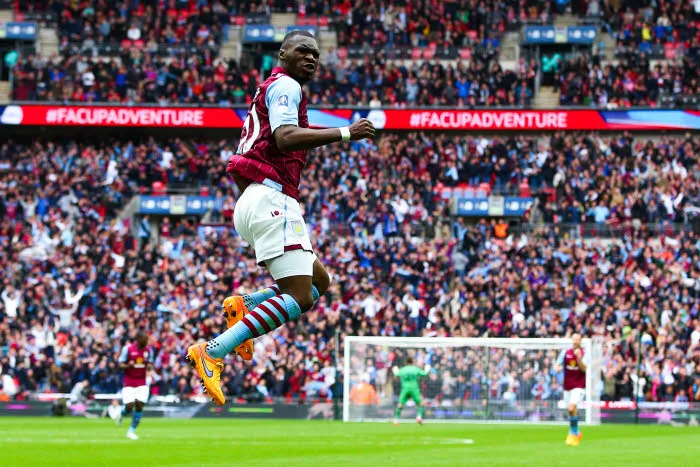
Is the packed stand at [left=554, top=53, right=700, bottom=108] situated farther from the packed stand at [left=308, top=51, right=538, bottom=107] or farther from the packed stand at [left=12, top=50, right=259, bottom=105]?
the packed stand at [left=12, top=50, right=259, bottom=105]

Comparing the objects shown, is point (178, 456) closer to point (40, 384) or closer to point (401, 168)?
point (40, 384)

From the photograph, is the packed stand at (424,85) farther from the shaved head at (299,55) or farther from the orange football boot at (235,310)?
the orange football boot at (235,310)

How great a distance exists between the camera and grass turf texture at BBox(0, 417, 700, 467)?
1455cm

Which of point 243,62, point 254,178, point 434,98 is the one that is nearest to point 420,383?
point 434,98

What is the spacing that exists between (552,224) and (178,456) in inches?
967

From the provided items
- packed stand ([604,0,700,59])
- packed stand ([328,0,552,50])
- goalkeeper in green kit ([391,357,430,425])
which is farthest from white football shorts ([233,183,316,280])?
packed stand ([604,0,700,59])

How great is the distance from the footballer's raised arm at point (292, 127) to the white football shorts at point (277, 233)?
0.44 m

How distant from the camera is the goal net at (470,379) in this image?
1220 inches

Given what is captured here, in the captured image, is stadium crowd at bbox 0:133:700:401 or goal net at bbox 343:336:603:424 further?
stadium crowd at bbox 0:133:700:401

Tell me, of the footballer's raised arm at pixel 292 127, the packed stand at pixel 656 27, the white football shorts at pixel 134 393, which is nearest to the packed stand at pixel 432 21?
the packed stand at pixel 656 27

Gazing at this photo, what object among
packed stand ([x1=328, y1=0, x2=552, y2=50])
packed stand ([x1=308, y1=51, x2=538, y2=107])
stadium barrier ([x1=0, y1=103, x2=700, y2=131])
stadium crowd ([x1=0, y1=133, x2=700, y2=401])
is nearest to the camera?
stadium crowd ([x1=0, y1=133, x2=700, y2=401])

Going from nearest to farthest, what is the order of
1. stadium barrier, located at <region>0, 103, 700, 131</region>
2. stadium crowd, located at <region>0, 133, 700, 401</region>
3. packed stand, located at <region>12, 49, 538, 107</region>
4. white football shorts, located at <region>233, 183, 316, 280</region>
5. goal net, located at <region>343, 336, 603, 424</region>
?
white football shorts, located at <region>233, 183, 316, 280</region>, goal net, located at <region>343, 336, 603, 424</region>, stadium crowd, located at <region>0, 133, 700, 401</region>, stadium barrier, located at <region>0, 103, 700, 131</region>, packed stand, located at <region>12, 49, 538, 107</region>

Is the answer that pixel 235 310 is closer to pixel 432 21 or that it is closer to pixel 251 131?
pixel 251 131

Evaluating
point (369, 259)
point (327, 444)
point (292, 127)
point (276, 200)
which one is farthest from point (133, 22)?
point (292, 127)
